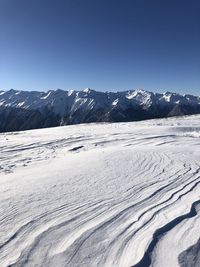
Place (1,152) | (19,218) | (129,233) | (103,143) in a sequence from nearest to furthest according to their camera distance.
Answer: (129,233) → (19,218) → (1,152) → (103,143)

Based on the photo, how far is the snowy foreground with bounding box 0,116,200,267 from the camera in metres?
3.99

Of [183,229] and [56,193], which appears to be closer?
[183,229]

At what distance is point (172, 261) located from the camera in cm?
384

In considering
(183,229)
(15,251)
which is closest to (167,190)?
(183,229)

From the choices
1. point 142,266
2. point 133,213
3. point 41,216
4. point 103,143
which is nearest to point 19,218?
point 41,216

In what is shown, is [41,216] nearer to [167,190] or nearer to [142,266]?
[142,266]

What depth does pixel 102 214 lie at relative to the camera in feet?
18.1

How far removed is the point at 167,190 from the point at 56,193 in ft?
9.00

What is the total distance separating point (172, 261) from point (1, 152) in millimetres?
11501

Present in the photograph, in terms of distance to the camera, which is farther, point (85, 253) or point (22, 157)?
point (22, 157)

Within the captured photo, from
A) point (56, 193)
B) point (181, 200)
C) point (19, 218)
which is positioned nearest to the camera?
point (19, 218)

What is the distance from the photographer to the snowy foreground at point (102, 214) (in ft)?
13.1

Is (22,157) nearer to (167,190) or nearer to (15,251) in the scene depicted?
(167,190)

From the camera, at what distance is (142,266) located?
3.71m
